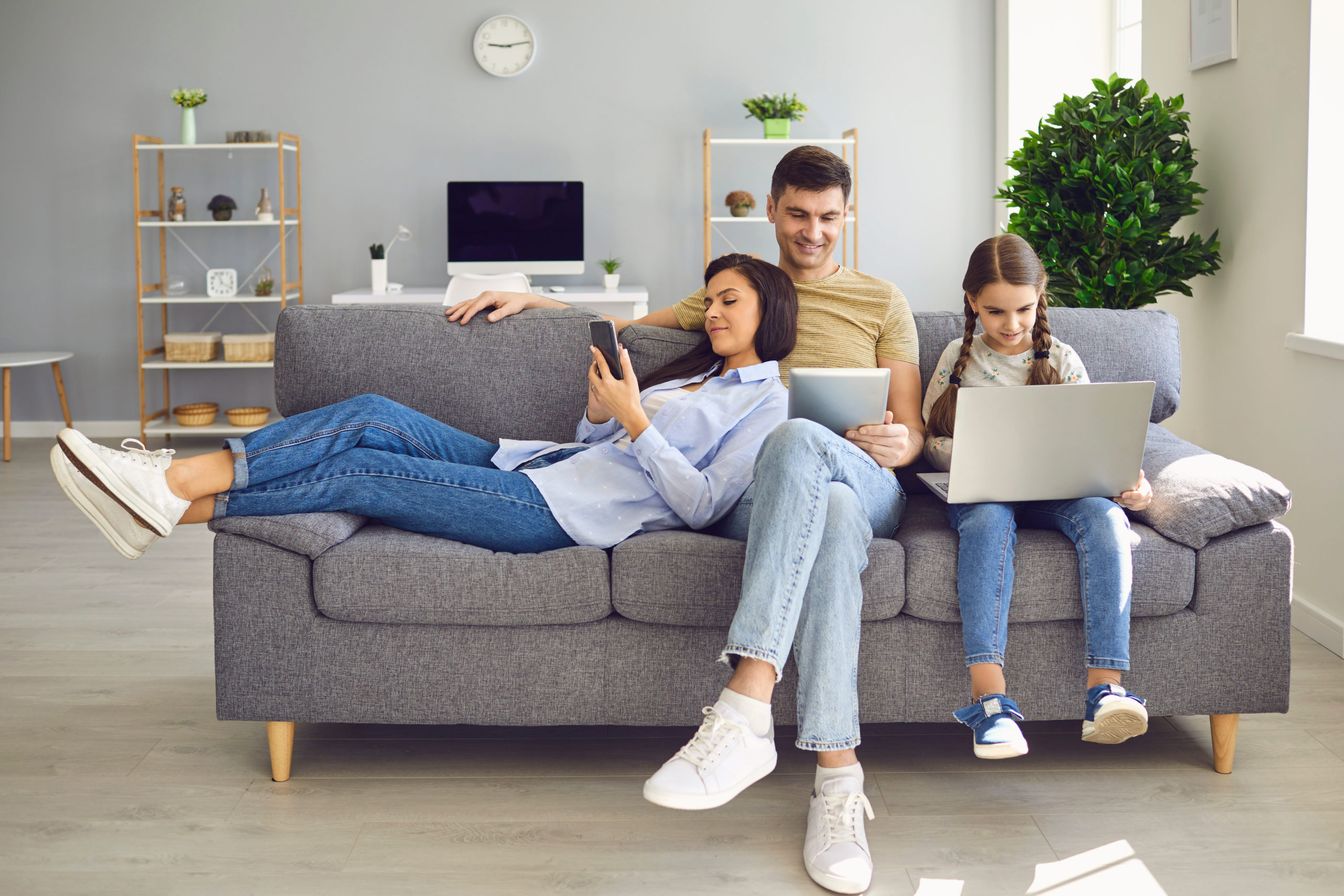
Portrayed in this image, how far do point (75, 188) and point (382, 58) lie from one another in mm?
1604

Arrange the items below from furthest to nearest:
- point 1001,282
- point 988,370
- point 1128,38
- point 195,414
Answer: point 195,414
point 1128,38
point 988,370
point 1001,282

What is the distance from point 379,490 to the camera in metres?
1.85

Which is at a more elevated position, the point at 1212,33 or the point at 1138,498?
the point at 1212,33

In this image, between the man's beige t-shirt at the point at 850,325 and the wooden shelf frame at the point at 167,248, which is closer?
the man's beige t-shirt at the point at 850,325

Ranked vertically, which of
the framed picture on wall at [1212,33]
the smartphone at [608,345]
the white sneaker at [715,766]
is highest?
the framed picture on wall at [1212,33]

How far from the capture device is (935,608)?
180 centimetres

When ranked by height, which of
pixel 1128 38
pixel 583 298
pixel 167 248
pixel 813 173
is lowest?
pixel 583 298

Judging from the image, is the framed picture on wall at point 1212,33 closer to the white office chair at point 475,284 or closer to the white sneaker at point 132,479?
the white office chair at point 475,284

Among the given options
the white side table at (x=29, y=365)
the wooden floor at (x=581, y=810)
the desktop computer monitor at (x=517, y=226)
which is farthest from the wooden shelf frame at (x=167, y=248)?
the wooden floor at (x=581, y=810)

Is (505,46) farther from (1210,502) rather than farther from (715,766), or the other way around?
(715,766)

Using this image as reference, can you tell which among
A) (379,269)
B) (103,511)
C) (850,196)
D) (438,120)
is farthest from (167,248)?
(103,511)

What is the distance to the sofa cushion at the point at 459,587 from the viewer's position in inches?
70.7

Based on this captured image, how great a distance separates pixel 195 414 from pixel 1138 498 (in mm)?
4469

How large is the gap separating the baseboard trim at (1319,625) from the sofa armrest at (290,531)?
84.2 inches
